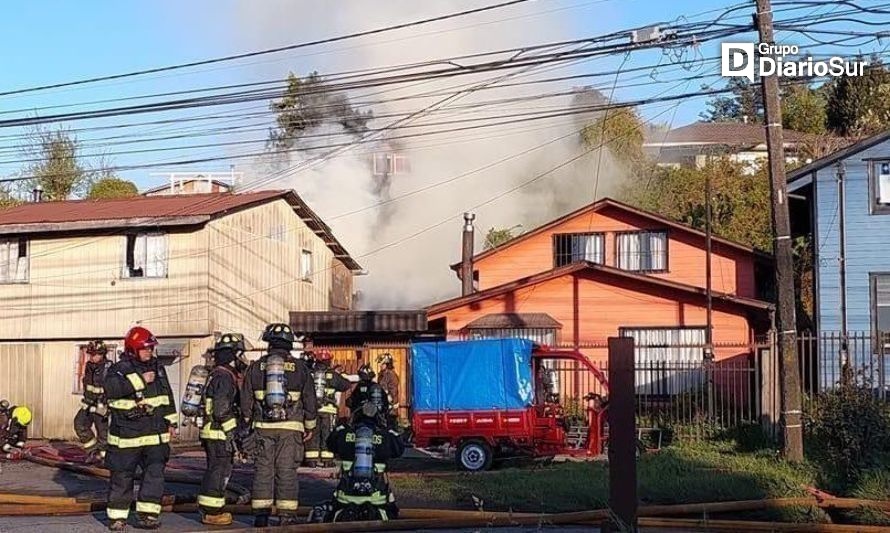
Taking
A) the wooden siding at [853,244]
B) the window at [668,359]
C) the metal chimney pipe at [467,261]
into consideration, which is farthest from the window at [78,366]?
the wooden siding at [853,244]

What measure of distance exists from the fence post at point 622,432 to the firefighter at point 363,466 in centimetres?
297

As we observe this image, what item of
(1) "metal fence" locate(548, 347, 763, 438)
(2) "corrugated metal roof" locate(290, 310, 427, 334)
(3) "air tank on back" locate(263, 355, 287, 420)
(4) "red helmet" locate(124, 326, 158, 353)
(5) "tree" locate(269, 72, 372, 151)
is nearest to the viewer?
(3) "air tank on back" locate(263, 355, 287, 420)

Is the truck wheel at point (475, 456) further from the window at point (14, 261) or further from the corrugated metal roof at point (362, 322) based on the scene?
the window at point (14, 261)

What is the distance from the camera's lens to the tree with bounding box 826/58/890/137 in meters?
46.2

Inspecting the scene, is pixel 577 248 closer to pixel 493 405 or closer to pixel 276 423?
pixel 493 405

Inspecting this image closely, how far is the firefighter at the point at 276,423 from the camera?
10.3 m

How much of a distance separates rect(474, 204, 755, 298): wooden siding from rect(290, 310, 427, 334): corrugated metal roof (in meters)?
5.23

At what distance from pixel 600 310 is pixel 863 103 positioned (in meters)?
26.5

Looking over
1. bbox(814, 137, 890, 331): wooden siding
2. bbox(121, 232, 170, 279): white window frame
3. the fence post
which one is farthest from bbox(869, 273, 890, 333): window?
the fence post

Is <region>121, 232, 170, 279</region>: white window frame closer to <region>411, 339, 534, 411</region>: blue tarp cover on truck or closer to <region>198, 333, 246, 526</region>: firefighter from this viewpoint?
<region>411, 339, 534, 411</region>: blue tarp cover on truck

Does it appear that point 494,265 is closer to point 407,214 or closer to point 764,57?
point 407,214

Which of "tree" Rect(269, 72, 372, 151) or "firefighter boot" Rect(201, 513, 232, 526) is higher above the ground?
"tree" Rect(269, 72, 372, 151)

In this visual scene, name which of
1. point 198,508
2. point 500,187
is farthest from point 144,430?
point 500,187

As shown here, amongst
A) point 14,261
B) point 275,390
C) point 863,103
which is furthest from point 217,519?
point 863,103
